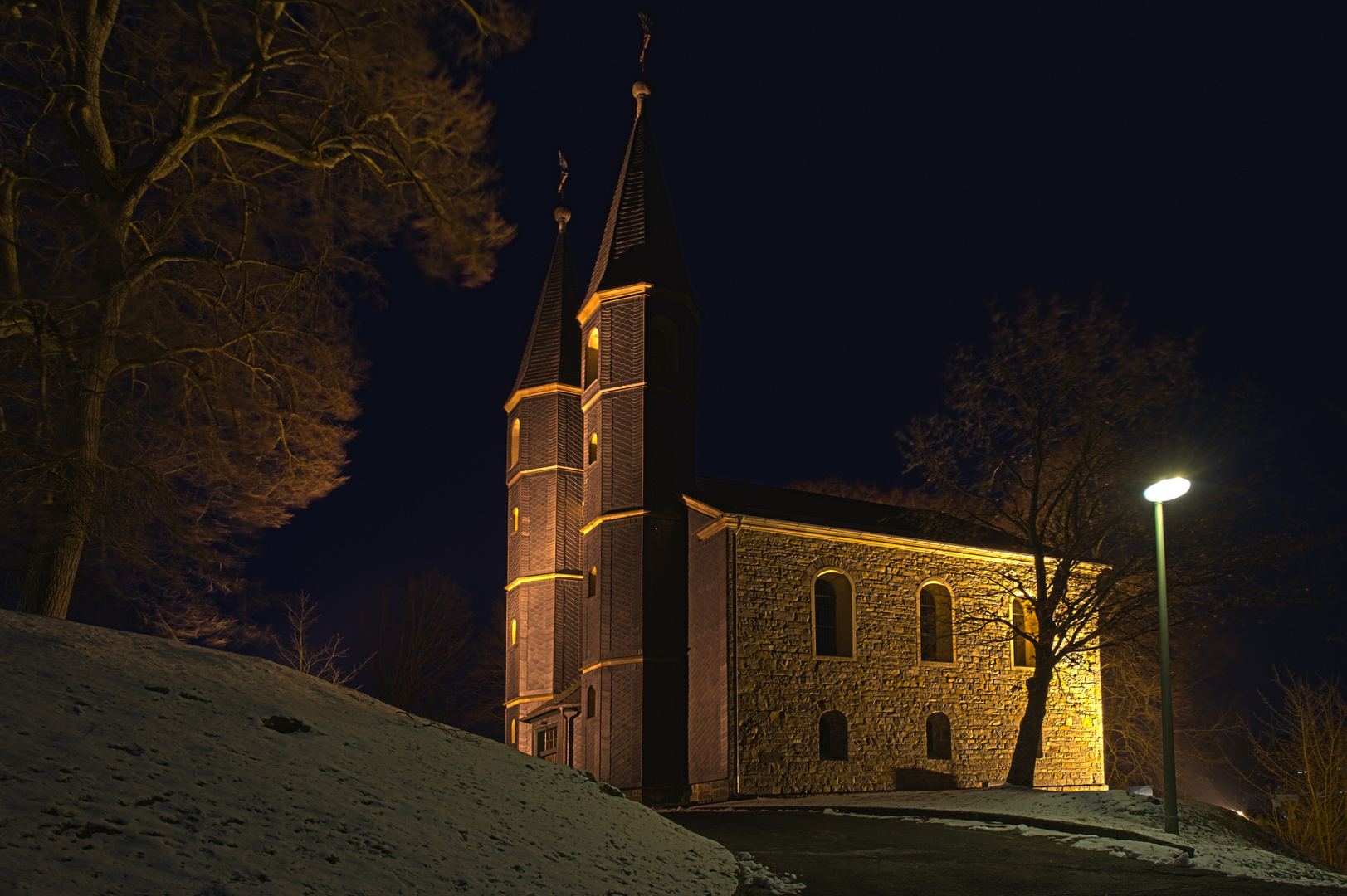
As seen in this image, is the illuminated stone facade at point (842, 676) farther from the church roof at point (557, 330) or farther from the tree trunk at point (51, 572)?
the tree trunk at point (51, 572)

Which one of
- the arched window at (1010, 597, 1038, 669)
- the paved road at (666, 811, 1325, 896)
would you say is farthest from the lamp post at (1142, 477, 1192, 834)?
the arched window at (1010, 597, 1038, 669)

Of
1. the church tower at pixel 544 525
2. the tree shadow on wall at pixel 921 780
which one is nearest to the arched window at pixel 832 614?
the tree shadow on wall at pixel 921 780

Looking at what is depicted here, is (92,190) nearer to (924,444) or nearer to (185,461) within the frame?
(185,461)

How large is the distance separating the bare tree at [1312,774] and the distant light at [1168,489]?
9.32 meters

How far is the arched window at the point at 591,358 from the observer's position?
2843cm

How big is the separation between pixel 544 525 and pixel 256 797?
23932mm

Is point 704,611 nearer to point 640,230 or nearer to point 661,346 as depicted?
point 661,346

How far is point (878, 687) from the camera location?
24828 mm

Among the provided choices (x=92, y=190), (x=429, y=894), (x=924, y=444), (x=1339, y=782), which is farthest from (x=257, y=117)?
(x=1339, y=782)

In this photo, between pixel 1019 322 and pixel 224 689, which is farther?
pixel 1019 322

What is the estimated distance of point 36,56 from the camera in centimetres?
1130

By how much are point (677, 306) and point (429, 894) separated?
2273cm

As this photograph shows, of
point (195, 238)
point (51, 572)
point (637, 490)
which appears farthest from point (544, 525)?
point (51, 572)

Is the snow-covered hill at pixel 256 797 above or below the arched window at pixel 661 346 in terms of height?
below
